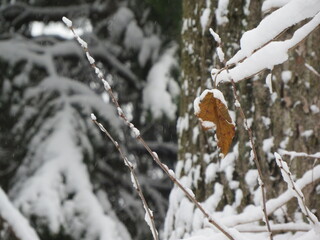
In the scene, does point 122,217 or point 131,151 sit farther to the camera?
point 131,151

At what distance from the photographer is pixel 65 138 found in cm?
337

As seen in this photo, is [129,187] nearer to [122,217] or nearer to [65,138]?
[122,217]

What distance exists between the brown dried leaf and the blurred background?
2296mm

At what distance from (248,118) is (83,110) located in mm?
2214

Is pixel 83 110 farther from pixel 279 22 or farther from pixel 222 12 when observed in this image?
pixel 279 22

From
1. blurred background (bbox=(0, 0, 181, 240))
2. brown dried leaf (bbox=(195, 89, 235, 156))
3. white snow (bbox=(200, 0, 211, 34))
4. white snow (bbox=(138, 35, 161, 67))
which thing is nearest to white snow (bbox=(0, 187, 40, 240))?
white snow (bbox=(200, 0, 211, 34))

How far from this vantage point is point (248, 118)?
5.28 feet

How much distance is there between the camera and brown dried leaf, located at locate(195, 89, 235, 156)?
2.78 ft

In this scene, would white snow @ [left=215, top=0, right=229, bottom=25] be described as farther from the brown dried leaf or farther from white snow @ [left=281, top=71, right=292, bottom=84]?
the brown dried leaf

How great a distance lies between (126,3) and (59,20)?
0.59 metres

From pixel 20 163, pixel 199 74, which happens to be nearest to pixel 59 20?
pixel 20 163

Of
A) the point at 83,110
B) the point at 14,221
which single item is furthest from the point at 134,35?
the point at 14,221

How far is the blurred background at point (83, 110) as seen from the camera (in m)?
3.15

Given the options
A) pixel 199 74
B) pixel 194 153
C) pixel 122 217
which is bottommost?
pixel 122 217
